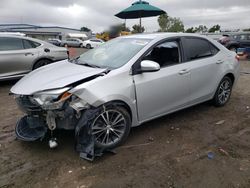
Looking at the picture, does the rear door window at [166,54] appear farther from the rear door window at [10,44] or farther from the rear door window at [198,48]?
the rear door window at [10,44]

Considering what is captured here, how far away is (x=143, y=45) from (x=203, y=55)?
1343 millimetres

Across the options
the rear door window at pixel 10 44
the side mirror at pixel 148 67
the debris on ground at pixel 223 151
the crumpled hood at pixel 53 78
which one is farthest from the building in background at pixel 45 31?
the debris on ground at pixel 223 151

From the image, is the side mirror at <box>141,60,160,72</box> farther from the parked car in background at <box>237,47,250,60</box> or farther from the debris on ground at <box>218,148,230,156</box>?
the parked car in background at <box>237,47,250,60</box>

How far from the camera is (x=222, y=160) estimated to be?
299cm

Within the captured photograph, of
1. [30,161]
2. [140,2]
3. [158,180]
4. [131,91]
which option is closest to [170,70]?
[131,91]

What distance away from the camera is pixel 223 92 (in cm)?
484

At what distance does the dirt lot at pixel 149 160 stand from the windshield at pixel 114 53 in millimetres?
1138

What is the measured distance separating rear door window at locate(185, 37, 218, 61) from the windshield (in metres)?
0.82

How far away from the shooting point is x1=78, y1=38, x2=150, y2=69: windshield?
11.3 feet

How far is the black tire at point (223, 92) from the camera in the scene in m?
4.70

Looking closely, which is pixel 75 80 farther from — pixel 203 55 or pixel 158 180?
pixel 203 55

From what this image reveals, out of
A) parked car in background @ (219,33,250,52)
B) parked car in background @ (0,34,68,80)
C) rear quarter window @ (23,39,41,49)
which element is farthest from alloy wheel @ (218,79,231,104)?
parked car in background @ (219,33,250,52)

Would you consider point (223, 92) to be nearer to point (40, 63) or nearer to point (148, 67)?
point (148, 67)

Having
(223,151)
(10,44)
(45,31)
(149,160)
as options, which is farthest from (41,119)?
(45,31)
